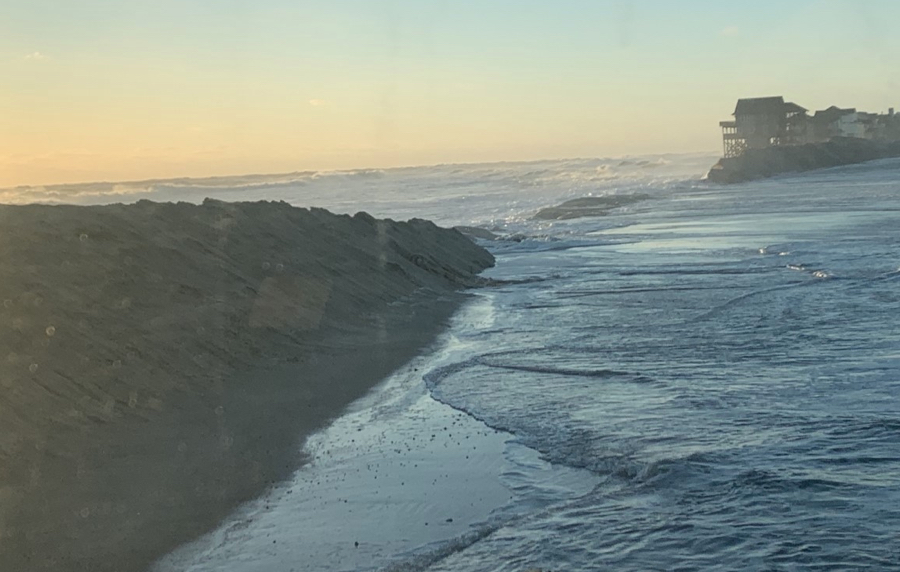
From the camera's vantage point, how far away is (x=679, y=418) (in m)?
10.4

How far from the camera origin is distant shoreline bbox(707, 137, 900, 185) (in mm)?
83562

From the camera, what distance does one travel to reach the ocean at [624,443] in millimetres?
7121

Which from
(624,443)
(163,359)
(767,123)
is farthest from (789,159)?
(624,443)

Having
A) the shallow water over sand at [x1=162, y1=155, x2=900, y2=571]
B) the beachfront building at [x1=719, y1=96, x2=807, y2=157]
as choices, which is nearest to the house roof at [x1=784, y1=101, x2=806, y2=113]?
the beachfront building at [x1=719, y1=96, x2=807, y2=157]

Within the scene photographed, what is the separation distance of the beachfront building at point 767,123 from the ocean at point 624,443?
81.0 metres

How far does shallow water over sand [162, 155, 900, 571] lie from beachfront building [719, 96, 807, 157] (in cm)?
7811

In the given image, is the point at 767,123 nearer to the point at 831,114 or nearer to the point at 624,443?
the point at 831,114

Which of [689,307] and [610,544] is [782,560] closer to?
[610,544]

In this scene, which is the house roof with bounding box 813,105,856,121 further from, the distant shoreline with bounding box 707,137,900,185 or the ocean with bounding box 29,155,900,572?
the ocean with bounding box 29,155,900,572

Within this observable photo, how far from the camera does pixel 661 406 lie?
10969 mm

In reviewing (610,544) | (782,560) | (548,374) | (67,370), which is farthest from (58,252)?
(782,560)

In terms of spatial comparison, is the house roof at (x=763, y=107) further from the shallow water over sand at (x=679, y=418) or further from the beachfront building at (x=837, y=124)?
the shallow water over sand at (x=679, y=418)

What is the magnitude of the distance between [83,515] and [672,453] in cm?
514

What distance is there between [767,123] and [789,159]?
12638 millimetres
